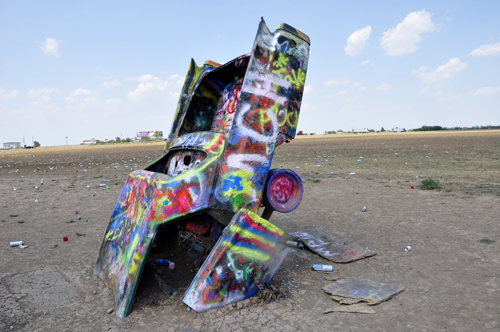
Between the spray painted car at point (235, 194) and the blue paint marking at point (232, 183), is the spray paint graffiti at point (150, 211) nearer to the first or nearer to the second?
the spray painted car at point (235, 194)

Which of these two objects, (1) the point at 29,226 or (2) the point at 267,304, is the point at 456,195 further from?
(1) the point at 29,226

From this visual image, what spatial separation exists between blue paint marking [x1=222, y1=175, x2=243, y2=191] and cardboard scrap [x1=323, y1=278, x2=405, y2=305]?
4.74ft

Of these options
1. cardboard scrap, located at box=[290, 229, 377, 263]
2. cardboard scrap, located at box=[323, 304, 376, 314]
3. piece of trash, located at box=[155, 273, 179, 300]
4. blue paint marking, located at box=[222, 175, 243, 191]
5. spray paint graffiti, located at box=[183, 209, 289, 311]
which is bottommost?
piece of trash, located at box=[155, 273, 179, 300]

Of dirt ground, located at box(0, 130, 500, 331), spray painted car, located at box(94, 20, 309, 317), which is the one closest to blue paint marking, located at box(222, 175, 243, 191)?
spray painted car, located at box(94, 20, 309, 317)

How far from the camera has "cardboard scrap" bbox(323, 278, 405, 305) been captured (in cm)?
308

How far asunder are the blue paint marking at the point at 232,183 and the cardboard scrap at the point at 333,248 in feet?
5.91

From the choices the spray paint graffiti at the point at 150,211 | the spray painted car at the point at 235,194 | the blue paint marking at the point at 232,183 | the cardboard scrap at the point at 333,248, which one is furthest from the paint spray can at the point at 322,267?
the spray paint graffiti at the point at 150,211

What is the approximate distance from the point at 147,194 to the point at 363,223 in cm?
396

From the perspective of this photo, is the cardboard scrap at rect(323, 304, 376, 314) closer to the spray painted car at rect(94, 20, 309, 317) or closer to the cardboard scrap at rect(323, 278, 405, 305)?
the cardboard scrap at rect(323, 278, 405, 305)

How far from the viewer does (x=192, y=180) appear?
3230 millimetres

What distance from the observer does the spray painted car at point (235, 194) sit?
3.00 meters

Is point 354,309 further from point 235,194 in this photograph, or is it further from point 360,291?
point 235,194

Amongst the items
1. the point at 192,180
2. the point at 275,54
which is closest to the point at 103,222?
the point at 192,180

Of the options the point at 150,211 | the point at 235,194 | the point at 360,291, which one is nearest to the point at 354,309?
the point at 360,291
